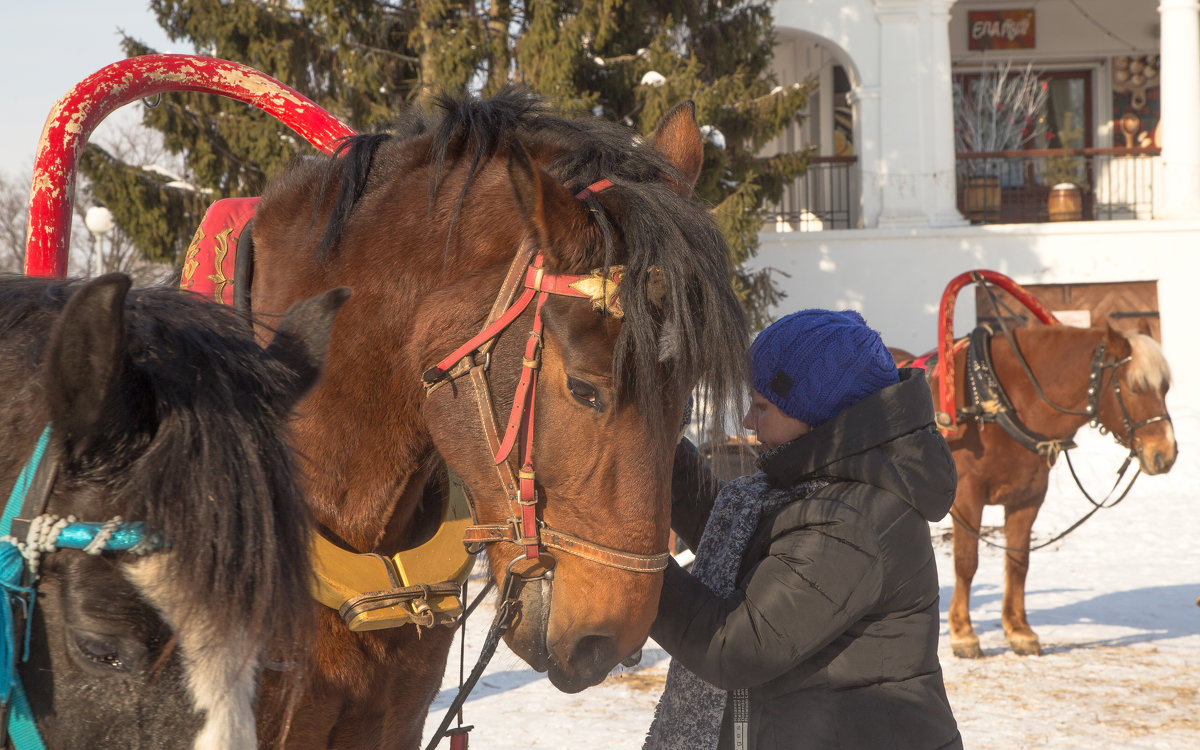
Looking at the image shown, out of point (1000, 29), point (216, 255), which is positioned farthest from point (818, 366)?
point (1000, 29)

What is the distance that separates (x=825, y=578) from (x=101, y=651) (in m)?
1.21

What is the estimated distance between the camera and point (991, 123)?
49.5 feet

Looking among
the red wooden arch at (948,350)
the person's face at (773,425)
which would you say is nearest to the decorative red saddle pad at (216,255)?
the person's face at (773,425)

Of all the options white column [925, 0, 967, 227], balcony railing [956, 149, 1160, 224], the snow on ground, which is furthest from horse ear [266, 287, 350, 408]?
balcony railing [956, 149, 1160, 224]

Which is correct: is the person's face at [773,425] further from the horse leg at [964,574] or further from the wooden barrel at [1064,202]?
the wooden barrel at [1064,202]

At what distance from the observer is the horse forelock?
6.50 m

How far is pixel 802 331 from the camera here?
199 centimetres

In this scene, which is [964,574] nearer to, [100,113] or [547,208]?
[547,208]

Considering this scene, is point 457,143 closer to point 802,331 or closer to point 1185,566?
point 802,331

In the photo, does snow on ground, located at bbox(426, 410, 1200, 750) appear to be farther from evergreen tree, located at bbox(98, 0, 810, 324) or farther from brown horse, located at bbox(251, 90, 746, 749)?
evergreen tree, located at bbox(98, 0, 810, 324)

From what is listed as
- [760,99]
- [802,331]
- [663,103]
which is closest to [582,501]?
[802,331]

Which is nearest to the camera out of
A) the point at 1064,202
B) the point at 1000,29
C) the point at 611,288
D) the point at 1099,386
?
the point at 611,288

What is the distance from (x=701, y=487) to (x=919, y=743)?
0.68 meters

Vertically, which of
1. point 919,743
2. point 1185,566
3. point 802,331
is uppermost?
point 802,331
